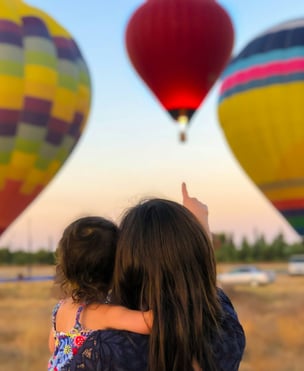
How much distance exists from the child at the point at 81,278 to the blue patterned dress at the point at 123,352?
0.04 metres

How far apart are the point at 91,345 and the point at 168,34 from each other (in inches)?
351

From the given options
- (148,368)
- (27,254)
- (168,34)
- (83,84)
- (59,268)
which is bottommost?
(27,254)

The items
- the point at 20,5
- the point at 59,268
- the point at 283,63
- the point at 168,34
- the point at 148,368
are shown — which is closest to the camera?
the point at 148,368

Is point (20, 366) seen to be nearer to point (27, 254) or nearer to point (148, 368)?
point (148, 368)

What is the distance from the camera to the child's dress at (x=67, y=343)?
40.2 inches

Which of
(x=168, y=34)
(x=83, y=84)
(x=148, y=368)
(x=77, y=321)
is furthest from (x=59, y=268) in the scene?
(x=83, y=84)

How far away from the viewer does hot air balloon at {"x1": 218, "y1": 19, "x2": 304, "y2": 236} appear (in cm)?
1155

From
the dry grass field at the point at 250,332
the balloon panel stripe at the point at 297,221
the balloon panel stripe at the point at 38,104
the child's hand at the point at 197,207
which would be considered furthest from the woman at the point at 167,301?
the balloon panel stripe at the point at 297,221

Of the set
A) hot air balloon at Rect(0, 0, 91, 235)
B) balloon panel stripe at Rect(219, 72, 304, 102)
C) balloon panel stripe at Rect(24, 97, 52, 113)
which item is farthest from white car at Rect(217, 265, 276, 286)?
balloon panel stripe at Rect(24, 97, 52, 113)

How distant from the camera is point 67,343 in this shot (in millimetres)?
1037

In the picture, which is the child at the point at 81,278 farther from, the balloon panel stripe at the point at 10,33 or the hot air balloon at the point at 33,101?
the balloon panel stripe at the point at 10,33

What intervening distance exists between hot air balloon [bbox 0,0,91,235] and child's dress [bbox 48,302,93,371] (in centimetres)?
843

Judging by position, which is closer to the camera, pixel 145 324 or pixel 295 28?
pixel 145 324

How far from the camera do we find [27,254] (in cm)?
3369
